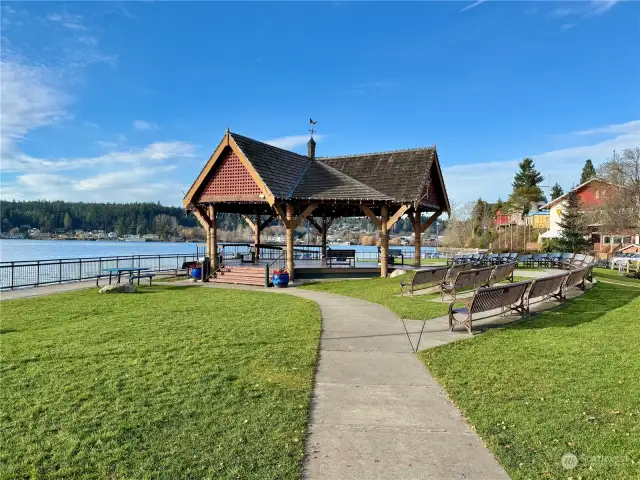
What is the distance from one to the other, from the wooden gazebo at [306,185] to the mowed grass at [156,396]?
1005 cm

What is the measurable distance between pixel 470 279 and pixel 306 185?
10581 mm

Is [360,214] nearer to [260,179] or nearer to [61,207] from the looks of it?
[260,179]

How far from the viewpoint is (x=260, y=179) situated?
62.7 feet

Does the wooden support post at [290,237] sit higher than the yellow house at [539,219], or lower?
lower

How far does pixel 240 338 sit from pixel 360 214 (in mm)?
19863

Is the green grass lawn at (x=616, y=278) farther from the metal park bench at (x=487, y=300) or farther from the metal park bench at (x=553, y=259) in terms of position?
the metal park bench at (x=487, y=300)

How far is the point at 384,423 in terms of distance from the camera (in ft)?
15.3

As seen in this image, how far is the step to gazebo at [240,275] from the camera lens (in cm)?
1956

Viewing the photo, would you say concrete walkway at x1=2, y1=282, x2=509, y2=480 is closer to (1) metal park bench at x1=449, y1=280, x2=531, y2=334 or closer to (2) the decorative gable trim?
(1) metal park bench at x1=449, y1=280, x2=531, y2=334

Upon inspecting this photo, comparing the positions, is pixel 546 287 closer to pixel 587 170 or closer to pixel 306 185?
pixel 306 185

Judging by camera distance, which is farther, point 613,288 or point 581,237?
point 581,237

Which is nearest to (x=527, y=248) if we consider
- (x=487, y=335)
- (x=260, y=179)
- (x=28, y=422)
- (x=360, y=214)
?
(x=360, y=214)

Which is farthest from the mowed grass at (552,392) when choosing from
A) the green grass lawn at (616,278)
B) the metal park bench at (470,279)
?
the green grass lawn at (616,278)

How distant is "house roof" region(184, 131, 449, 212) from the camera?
1992cm
